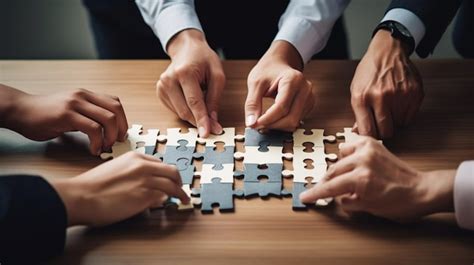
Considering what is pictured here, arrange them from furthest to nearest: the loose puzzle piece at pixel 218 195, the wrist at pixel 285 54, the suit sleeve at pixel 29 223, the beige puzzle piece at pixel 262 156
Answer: the wrist at pixel 285 54 < the beige puzzle piece at pixel 262 156 < the loose puzzle piece at pixel 218 195 < the suit sleeve at pixel 29 223

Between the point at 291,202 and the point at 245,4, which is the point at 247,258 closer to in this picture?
the point at 291,202

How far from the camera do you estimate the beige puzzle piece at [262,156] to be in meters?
1.19

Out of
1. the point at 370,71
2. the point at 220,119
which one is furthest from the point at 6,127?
the point at 370,71

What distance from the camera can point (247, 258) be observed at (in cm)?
98

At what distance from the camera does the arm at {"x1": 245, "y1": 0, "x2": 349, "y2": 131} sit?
128cm

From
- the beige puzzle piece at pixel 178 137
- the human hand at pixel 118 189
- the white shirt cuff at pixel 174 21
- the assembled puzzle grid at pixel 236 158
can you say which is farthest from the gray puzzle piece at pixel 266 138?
the white shirt cuff at pixel 174 21

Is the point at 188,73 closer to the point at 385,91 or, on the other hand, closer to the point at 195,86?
the point at 195,86

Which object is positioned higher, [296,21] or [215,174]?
[296,21]

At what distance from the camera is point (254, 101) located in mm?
1314

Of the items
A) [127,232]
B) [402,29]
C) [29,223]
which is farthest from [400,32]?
[29,223]

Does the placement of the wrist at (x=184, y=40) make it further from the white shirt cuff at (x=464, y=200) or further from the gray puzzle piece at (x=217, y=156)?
the white shirt cuff at (x=464, y=200)

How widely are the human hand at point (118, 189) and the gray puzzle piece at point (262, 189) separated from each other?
0.11 meters

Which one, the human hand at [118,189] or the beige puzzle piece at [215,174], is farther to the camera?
the beige puzzle piece at [215,174]

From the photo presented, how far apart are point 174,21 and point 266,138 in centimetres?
41
